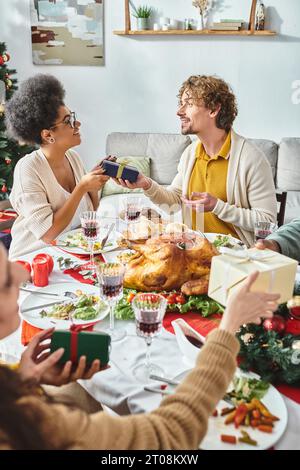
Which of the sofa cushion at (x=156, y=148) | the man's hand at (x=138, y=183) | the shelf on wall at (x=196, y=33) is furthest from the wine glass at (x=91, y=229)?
the shelf on wall at (x=196, y=33)

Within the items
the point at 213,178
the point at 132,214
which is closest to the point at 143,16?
the point at 213,178

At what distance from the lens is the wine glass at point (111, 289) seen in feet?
4.37

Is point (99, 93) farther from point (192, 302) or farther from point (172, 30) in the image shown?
point (192, 302)

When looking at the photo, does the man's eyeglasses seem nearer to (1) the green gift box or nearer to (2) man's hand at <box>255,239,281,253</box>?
(2) man's hand at <box>255,239,281,253</box>

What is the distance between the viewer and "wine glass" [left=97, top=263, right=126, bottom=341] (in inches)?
52.4

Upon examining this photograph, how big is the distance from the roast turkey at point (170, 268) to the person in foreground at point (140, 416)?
440 mm

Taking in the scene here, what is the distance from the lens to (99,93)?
16.0 ft

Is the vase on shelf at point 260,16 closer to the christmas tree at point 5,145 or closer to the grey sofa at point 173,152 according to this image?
the grey sofa at point 173,152

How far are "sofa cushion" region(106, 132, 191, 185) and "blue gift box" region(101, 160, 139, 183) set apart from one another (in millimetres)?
2339

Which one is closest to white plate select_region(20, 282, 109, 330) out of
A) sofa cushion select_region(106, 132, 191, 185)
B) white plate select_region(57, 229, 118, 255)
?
white plate select_region(57, 229, 118, 255)

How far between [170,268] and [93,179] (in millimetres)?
858

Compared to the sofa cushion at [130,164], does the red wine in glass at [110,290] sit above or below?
above

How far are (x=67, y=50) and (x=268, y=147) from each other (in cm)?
221

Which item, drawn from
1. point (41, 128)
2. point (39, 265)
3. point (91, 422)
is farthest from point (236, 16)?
point (91, 422)
